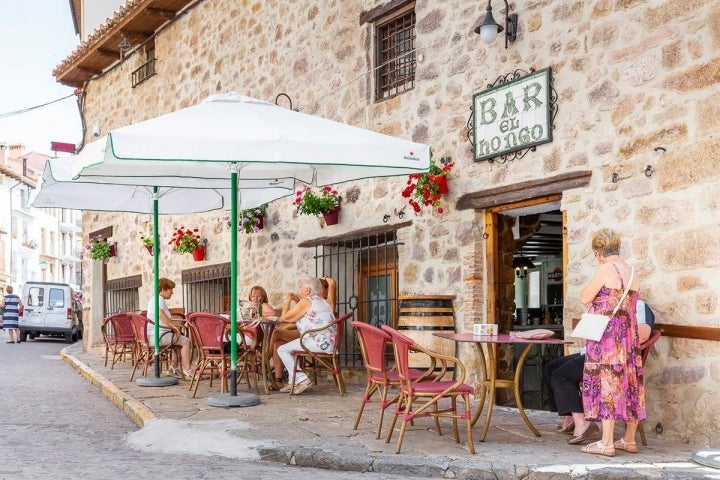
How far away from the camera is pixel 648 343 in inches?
229

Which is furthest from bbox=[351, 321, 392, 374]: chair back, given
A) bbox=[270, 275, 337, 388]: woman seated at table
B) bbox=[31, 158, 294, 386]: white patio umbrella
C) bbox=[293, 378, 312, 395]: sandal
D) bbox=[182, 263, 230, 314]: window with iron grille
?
bbox=[182, 263, 230, 314]: window with iron grille

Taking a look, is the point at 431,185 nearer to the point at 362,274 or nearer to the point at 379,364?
the point at 362,274

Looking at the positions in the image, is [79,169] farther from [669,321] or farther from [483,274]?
[669,321]

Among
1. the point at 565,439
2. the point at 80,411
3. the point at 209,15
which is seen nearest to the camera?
the point at 565,439

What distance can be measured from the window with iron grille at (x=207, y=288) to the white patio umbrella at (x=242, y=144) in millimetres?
5290

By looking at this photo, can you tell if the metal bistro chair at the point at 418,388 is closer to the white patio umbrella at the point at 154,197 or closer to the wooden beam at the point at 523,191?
the wooden beam at the point at 523,191

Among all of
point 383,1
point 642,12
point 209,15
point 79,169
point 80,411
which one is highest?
point 209,15

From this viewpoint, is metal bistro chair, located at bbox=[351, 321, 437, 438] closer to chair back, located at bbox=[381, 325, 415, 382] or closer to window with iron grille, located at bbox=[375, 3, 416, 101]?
chair back, located at bbox=[381, 325, 415, 382]

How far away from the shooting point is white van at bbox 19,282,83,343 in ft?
72.8

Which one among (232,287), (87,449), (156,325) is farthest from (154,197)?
(87,449)

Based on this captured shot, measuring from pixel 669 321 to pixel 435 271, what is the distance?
2.76 metres

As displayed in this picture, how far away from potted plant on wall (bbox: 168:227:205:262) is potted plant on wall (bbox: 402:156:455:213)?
18.2 ft

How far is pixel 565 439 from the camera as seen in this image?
19.9 feet

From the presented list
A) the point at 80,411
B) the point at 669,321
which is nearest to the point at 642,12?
the point at 669,321
